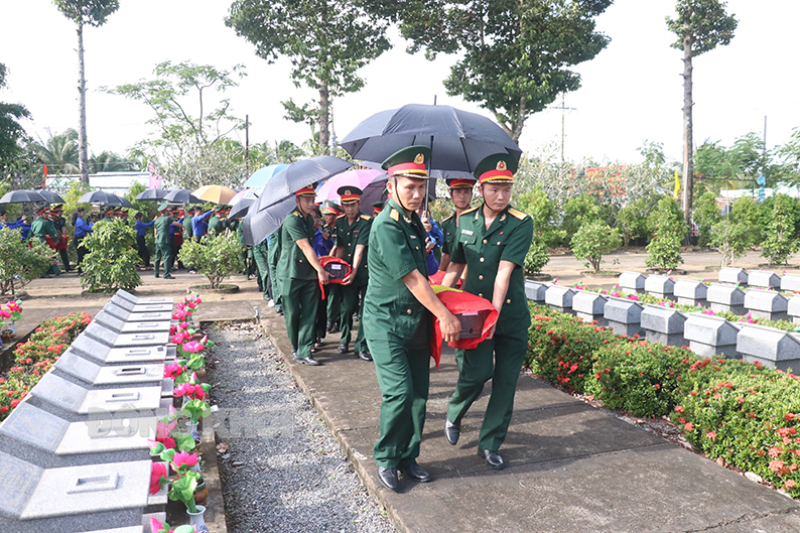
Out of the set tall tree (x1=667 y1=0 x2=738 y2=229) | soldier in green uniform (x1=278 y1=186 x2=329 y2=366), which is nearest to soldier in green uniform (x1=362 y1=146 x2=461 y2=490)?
soldier in green uniform (x1=278 y1=186 x2=329 y2=366)

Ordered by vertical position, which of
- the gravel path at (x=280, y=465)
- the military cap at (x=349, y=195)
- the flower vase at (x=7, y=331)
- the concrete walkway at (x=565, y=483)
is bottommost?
the gravel path at (x=280, y=465)

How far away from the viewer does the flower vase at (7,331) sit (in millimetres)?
6996

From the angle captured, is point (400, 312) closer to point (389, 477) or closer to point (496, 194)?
point (389, 477)

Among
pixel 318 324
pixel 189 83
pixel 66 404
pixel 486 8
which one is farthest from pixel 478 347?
pixel 189 83

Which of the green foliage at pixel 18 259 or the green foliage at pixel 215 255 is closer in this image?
the green foliage at pixel 18 259

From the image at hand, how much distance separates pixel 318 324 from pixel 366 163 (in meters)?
2.09

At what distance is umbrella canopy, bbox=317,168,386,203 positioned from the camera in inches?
328

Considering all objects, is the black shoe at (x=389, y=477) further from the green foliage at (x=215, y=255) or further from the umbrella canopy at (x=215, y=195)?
the umbrella canopy at (x=215, y=195)

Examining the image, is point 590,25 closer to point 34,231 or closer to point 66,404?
point 34,231

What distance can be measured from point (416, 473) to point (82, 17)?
3025cm

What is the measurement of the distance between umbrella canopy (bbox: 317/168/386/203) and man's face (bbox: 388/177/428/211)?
4.89m

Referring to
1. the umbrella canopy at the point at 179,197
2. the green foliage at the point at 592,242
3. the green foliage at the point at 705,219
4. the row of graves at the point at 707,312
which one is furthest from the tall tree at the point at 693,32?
the umbrella canopy at the point at 179,197

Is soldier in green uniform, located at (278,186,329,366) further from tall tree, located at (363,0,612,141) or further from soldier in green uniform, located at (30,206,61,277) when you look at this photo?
tall tree, located at (363,0,612,141)

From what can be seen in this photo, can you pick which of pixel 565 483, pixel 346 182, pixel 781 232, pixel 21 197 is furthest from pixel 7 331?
pixel 781 232
